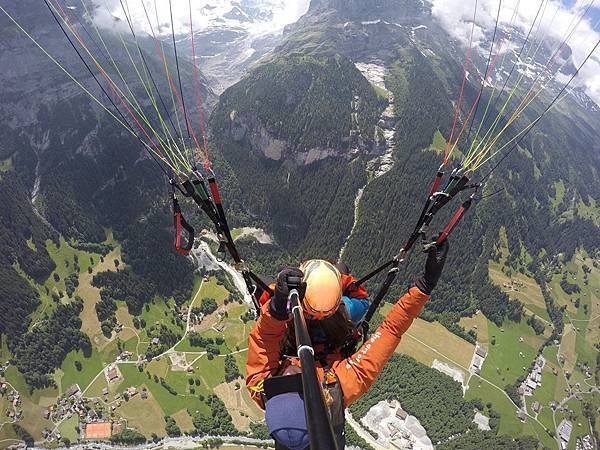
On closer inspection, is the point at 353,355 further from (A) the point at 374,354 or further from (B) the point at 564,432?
(B) the point at 564,432

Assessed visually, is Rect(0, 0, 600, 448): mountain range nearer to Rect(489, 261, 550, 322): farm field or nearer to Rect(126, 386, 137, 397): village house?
Rect(489, 261, 550, 322): farm field

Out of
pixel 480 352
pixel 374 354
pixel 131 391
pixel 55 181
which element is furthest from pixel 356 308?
pixel 55 181

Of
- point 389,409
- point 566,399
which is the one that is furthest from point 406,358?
point 566,399

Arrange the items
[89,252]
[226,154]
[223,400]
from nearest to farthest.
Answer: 1. [223,400]
2. [89,252]
3. [226,154]

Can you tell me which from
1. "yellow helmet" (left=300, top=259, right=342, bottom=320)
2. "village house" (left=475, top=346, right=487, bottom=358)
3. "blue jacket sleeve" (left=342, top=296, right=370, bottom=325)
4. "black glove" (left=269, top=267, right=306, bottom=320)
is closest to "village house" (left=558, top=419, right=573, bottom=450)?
"village house" (left=475, top=346, right=487, bottom=358)

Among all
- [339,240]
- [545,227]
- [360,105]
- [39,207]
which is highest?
[360,105]

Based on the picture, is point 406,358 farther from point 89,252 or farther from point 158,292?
point 89,252
